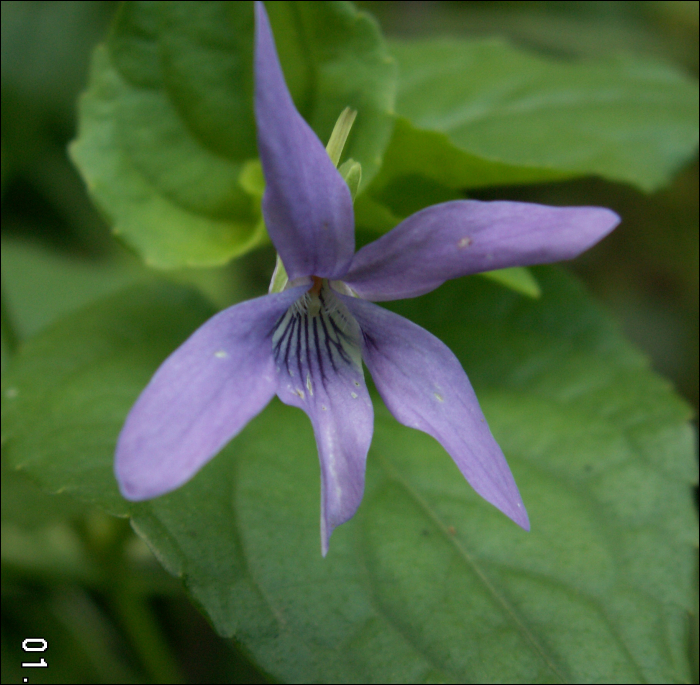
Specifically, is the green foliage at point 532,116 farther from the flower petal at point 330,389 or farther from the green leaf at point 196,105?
the flower petal at point 330,389

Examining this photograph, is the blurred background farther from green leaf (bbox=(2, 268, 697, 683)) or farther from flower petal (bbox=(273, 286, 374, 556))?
flower petal (bbox=(273, 286, 374, 556))

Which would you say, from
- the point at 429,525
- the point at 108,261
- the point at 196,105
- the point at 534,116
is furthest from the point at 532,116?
the point at 108,261

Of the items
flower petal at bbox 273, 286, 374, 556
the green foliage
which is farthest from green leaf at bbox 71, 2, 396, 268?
flower petal at bbox 273, 286, 374, 556

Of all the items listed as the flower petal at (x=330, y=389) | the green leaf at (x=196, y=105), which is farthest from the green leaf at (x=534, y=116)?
the flower petal at (x=330, y=389)

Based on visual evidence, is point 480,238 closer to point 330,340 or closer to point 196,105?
point 330,340

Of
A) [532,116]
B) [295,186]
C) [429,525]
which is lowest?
[429,525]

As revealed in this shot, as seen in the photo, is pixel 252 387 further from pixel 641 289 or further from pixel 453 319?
pixel 641 289
